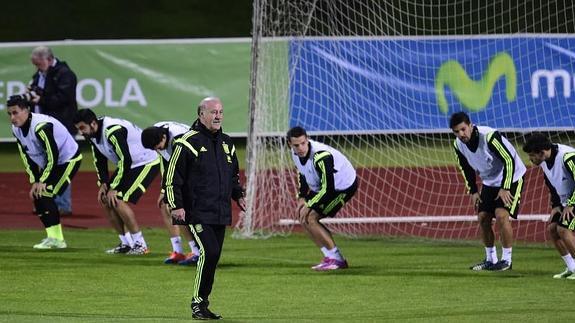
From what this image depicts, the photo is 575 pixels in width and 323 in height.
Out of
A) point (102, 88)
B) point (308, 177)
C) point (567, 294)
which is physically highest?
point (102, 88)

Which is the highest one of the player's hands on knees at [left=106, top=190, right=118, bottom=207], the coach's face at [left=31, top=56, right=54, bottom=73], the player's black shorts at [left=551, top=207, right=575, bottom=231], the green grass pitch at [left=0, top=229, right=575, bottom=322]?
the coach's face at [left=31, top=56, right=54, bottom=73]

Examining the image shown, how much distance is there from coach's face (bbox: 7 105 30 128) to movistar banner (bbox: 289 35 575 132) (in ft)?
14.7

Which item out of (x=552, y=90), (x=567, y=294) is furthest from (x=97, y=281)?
(x=552, y=90)

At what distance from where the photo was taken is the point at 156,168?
1513 cm

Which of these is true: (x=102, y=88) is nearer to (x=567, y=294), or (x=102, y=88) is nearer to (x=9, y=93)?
(x=9, y=93)

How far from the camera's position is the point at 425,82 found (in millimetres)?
18953

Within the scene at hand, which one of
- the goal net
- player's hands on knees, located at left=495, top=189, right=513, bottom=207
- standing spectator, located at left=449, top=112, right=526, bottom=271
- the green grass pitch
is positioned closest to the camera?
the green grass pitch

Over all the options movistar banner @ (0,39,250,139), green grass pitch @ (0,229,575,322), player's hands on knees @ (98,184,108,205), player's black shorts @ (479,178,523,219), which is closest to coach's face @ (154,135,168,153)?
green grass pitch @ (0,229,575,322)

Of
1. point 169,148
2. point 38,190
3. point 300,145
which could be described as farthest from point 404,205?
point 38,190

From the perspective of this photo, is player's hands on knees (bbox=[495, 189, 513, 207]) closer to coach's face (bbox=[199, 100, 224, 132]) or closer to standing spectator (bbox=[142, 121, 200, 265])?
standing spectator (bbox=[142, 121, 200, 265])

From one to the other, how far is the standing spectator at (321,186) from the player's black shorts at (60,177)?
123 inches

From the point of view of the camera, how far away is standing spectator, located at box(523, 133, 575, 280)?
1230cm

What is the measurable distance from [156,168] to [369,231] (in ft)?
11.3

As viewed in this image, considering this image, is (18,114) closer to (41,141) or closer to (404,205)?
(41,141)
